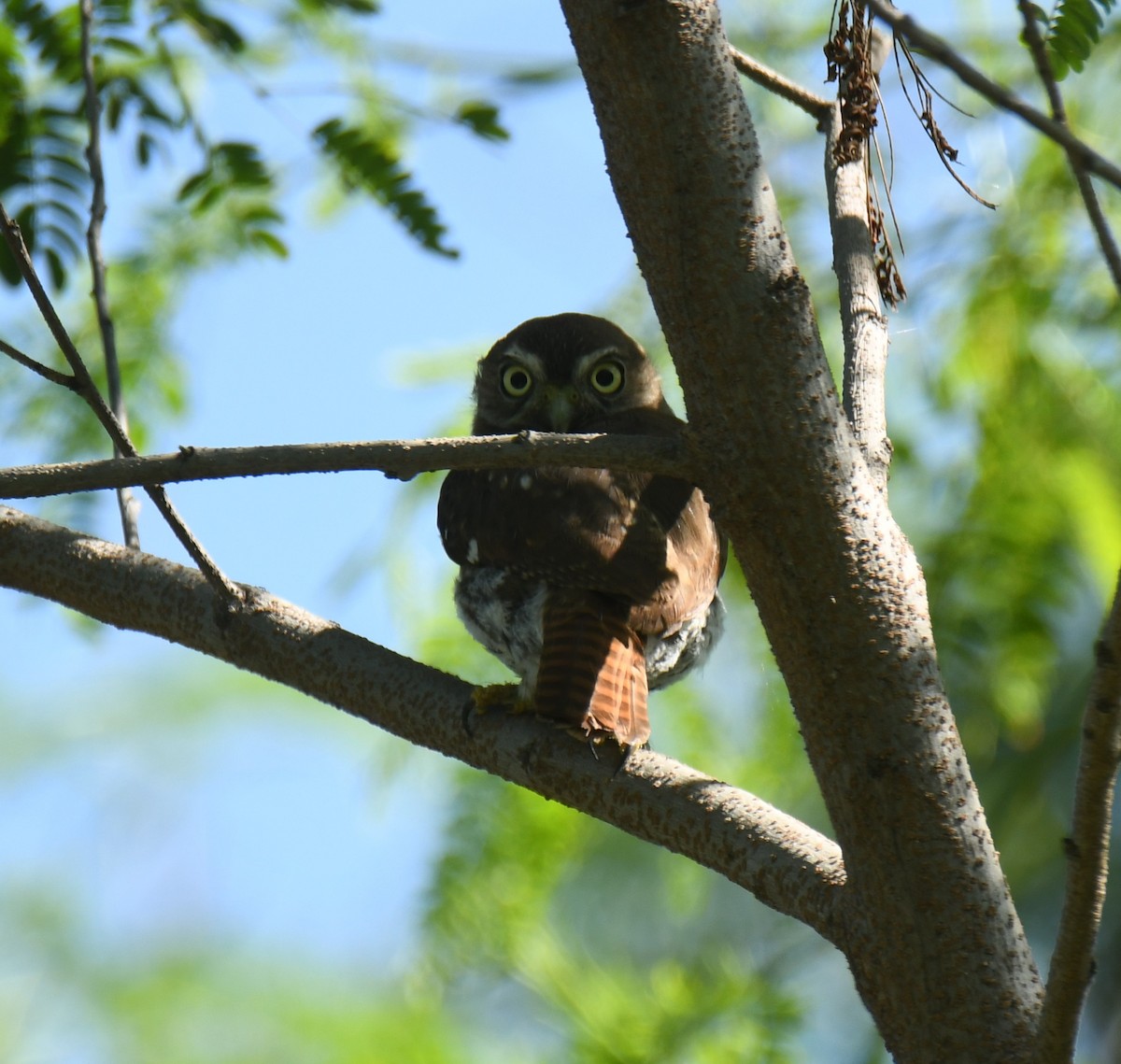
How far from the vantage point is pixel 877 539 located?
6.14ft

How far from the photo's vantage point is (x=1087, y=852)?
1.46 m

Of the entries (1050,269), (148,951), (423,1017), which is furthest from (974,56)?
(148,951)

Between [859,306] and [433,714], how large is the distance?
3.36ft

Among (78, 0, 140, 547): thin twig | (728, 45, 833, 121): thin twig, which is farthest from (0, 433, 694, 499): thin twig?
(728, 45, 833, 121): thin twig

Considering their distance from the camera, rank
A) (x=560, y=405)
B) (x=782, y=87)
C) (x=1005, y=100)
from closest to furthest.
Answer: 1. (x=1005, y=100)
2. (x=782, y=87)
3. (x=560, y=405)

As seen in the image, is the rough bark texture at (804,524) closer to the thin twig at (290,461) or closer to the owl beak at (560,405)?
the thin twig at (290,461)

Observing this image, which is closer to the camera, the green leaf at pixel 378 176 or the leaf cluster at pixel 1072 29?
the leaf cluster at pixel 1072 29

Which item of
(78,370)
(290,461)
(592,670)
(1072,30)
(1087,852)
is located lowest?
(1087,852)

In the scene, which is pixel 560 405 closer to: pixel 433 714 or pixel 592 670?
pixel 592 670

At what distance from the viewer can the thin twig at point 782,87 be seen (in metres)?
2.58

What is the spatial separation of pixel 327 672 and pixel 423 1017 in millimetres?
1495

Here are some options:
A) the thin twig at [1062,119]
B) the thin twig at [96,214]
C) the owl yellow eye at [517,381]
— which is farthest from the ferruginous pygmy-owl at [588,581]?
the thin twig at [1062,119]

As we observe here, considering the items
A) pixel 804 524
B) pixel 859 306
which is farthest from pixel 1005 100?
pixel 859 306

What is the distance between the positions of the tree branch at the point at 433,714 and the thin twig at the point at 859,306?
59 centimetres
